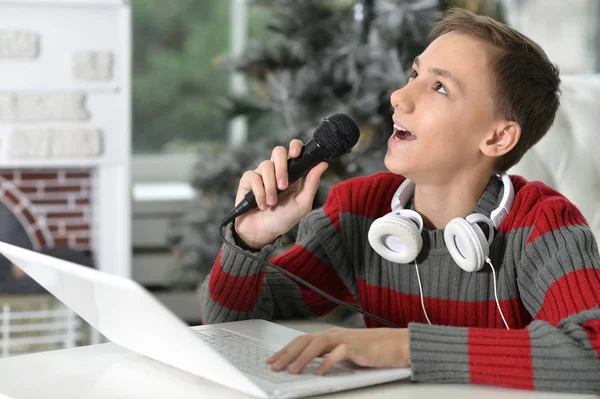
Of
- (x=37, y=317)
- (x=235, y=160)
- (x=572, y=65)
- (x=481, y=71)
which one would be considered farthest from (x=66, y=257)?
(x=572, y=65)

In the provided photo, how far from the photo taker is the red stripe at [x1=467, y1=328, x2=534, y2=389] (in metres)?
0.94

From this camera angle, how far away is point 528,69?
1305mm

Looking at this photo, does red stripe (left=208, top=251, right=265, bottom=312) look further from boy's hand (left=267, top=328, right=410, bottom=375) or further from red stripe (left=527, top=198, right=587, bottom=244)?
red stripe (left=527, top=198, right=587, bottom=244)

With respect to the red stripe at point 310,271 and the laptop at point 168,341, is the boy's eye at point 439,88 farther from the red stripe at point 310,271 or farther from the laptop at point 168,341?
the laptop at point 168,341

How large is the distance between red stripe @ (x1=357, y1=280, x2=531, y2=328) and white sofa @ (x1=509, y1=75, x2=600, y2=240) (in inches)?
16.4

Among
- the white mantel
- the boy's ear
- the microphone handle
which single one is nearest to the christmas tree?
the white mantel

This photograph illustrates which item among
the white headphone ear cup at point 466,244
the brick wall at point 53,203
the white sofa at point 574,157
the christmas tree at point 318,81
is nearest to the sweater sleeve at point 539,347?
the white headphone ear cup at point 466,244

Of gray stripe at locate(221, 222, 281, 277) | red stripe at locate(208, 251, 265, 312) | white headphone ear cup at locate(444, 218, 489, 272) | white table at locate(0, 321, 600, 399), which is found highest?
white headphone ear cup at locate(444, 218, 489, 272)

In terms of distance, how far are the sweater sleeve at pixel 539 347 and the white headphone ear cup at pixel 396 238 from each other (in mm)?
202

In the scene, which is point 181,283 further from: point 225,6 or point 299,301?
point 299,301

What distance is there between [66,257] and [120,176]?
0.31 meters

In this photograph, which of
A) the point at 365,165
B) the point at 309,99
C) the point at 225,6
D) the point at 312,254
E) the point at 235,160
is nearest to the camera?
the point at 312,254

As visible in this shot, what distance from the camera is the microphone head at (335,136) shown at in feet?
3.80

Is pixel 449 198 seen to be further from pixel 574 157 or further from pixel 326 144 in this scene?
pixel 574 157
